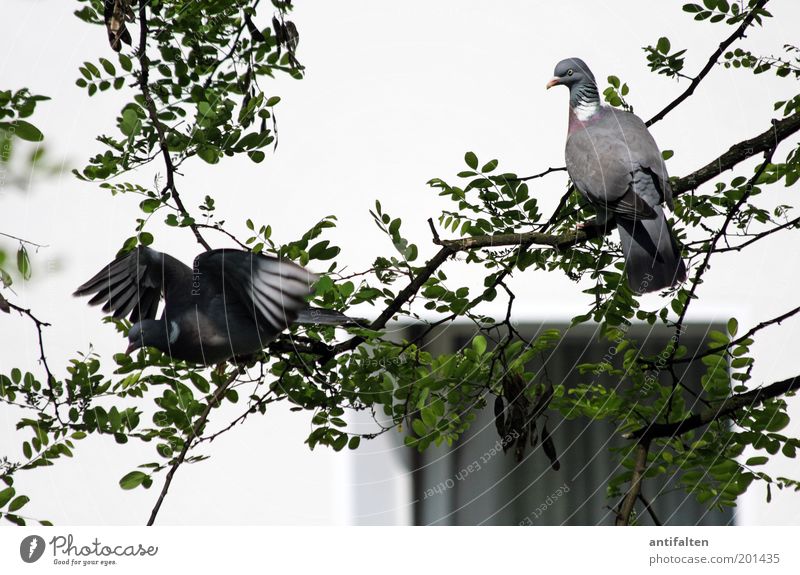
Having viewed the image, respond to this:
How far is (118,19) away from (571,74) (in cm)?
53

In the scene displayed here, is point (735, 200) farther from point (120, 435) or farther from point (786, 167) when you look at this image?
point (120, 435)

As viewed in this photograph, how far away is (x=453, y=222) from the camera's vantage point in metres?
1.03

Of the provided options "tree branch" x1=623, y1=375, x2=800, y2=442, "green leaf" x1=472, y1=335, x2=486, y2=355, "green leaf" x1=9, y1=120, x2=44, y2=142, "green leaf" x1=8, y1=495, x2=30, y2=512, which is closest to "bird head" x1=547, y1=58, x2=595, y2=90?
"green leaf" x1=472, y1=335, x2=486, y2=355

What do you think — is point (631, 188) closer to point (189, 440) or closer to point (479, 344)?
point (479, 344)

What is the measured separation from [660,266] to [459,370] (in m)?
0.27

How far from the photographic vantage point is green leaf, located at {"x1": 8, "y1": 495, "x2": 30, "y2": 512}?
86 centimetres

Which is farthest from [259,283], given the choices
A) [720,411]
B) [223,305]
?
[720,411]

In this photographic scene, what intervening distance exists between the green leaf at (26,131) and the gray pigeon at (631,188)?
595 millimetres

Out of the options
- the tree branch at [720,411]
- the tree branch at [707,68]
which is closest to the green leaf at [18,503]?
the tree branch at [720,411]

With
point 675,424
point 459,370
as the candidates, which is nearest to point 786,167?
point 675,424

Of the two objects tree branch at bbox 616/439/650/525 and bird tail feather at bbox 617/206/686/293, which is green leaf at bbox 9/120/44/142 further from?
tree branch at bbox 616/439/650/525

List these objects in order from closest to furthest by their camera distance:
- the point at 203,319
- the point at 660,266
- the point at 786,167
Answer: the point at 203,319, the point at 660,266, the point at 786,167

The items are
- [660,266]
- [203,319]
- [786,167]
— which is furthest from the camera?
[786,167]

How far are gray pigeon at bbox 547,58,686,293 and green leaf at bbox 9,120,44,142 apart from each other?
0.60m
